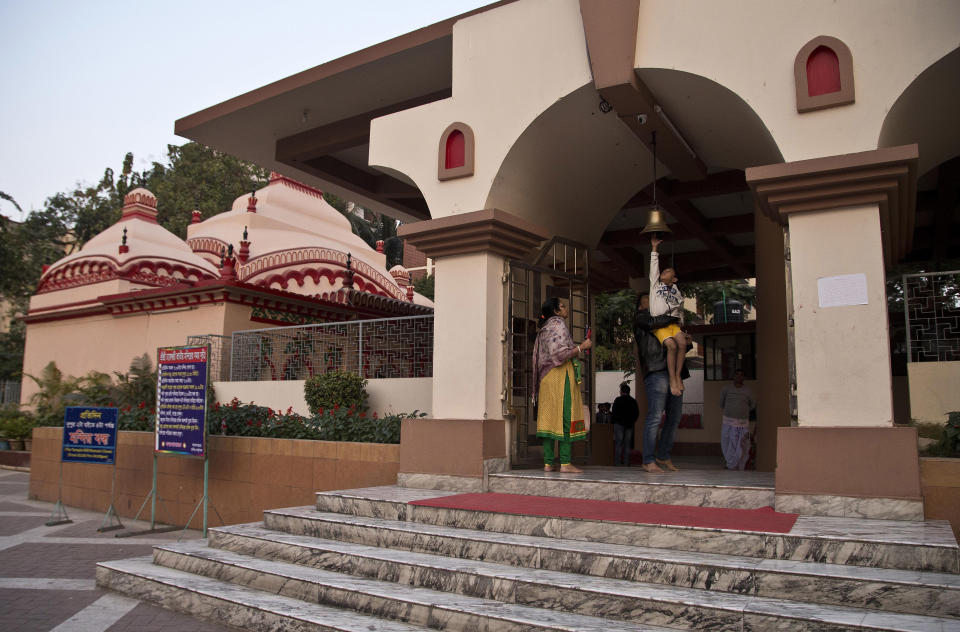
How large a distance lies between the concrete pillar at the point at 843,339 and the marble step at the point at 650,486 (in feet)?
1.08

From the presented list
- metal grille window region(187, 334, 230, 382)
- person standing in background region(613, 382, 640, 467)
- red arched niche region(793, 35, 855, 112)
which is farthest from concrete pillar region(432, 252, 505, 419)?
metal grille window region(187, 334, 230, 382)

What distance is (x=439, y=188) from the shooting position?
25.6 feet

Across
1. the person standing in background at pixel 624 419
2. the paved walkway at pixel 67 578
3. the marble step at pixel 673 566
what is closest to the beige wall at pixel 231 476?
the paved walkway at pixel 67 578

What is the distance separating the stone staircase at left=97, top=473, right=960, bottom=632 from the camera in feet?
12.5

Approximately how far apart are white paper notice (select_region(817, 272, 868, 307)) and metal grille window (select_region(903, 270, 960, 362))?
123 cm

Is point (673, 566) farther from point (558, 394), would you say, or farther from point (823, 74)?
point (823, 74)

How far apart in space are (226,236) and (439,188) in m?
13.4

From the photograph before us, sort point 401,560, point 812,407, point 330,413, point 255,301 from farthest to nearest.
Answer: point 255,301 < point 330,413 < point 812,407 < point 401,560

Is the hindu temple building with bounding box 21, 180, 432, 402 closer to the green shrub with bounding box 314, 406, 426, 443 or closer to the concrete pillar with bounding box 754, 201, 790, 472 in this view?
the green shrub with bounding box 314, 406, 426, 443

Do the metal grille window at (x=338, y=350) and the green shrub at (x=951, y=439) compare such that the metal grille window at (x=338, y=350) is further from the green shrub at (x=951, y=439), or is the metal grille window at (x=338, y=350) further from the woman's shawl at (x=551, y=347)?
the green shrub at (x=951, y=439)

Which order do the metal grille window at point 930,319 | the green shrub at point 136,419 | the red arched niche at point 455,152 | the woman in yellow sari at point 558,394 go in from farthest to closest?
the green shrub at point 136,419 → the red arched niche at point 455,152 → the woman in yellow sari at point 558,394 → the metal grille window at point 930,319

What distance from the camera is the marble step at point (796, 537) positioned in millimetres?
4113

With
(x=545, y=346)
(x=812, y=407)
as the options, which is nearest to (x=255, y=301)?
(x=545, y=346)

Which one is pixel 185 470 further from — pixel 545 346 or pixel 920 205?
pixel 920 205
